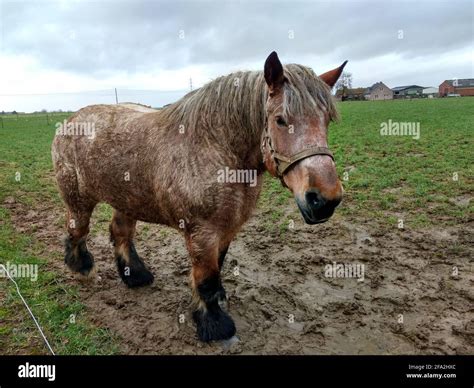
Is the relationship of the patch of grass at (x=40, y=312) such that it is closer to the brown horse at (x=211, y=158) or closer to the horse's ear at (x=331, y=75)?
the brown horse at (x=211, y=158)

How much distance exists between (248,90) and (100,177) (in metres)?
2.01

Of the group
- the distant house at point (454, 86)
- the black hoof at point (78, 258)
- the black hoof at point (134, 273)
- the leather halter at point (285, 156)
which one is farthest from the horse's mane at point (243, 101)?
the distant house at point (454, 86)

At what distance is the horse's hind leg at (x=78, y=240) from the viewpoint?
461cm

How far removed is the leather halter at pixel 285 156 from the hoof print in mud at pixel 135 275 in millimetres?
2707

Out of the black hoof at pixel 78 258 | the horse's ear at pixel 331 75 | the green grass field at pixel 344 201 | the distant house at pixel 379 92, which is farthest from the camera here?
the distant house at pixel 379 92

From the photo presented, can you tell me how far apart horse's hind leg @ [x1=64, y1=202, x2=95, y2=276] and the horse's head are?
2.89m

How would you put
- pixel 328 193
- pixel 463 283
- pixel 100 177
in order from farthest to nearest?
pixel 463 283
pixel 100 177
pixel 328 193

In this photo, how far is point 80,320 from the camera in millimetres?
4031

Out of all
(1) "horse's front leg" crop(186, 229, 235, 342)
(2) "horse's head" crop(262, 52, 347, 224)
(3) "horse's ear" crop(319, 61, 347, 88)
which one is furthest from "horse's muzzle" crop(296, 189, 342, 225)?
(3) "horse's ear" crop(319, 61, 347, 88)

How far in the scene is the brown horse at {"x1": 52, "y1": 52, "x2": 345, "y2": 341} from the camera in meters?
2.68

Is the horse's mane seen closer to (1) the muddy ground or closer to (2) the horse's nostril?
(2) the horse's nostril

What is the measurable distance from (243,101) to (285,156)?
0.79 m
